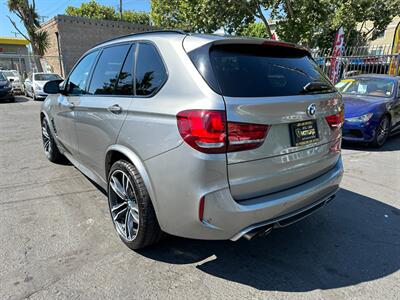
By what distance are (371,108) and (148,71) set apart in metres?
5.67

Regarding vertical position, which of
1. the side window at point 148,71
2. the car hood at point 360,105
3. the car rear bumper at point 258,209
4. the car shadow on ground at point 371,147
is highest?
the side window at point 148,71

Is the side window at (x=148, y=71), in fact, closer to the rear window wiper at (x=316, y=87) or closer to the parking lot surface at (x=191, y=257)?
the rear window wiper at (x=316, y=87)

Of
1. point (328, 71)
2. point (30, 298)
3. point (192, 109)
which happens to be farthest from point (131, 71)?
point (328, 71)

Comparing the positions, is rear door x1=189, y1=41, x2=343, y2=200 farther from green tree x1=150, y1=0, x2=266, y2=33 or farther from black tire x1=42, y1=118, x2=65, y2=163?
green tree x1=150, y1=0, x2=266, y2=33

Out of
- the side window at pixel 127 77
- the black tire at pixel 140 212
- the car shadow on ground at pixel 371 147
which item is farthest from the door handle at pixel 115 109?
the car shadow on ground at pixel 371 147

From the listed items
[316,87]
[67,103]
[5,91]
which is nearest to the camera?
[316,87]

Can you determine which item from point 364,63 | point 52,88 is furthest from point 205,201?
point 364,63

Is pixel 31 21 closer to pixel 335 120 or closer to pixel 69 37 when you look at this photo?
pixel 69 37

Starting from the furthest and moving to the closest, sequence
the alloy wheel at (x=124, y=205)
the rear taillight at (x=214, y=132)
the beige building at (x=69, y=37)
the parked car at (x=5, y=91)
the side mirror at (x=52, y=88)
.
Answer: the beige building at (x=69, y=37) < the parked car at (x=5, y=91) < the side mirror at (x=52, y=88) < the alloy wheel at (x=124, y=205) < the rear taillight at (x=214, y=132)

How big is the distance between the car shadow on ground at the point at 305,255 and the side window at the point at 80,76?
214cm

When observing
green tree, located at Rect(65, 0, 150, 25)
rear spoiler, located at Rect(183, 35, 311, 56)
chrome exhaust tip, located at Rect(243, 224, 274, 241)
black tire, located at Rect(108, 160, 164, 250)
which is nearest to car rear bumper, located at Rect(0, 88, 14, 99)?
black tire, located at Rect(108, 160, 164, 250)

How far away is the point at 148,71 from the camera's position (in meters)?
2.74

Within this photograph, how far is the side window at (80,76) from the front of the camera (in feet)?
12.7

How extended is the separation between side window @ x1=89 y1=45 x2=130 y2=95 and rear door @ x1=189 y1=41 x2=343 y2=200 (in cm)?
121
